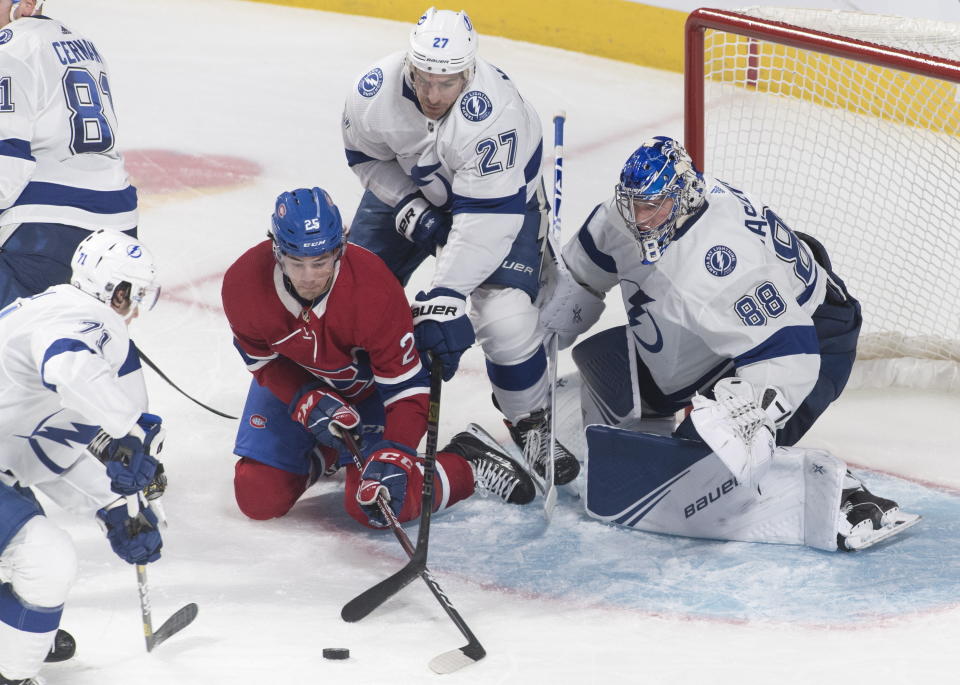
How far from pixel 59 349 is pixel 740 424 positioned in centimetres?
135

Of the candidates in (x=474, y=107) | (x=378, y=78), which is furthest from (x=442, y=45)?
(x=378, y=78)

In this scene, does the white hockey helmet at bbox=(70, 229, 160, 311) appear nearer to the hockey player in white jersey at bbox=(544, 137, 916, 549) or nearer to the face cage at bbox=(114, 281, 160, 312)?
the face cage at bbox=(114, 281, 160, 312)

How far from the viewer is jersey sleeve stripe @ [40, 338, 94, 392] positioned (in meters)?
2.20

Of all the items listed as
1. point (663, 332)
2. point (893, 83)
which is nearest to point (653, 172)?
point (663, 332)

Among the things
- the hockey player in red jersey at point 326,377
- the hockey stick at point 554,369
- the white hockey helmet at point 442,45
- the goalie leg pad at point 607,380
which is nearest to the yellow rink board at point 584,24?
the hockey stick at point 554,369

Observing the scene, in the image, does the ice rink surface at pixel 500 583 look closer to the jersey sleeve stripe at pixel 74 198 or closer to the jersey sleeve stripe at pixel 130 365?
the jersey sleeve stripe at pixel 130 365

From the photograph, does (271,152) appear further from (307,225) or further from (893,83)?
(307,225)

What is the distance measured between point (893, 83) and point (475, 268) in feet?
5.92

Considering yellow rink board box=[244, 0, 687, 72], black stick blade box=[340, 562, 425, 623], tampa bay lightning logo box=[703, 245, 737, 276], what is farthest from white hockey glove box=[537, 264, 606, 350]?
yellow rink board box=[244, 0, 687, 72]

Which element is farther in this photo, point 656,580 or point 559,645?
point 656,580

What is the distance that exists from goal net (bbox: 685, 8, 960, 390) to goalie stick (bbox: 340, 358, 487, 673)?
1.26 meters

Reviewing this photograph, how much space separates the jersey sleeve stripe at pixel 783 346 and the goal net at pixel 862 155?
1.01 metres

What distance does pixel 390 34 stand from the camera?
6.89 m

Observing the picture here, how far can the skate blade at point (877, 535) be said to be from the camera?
115 inches
